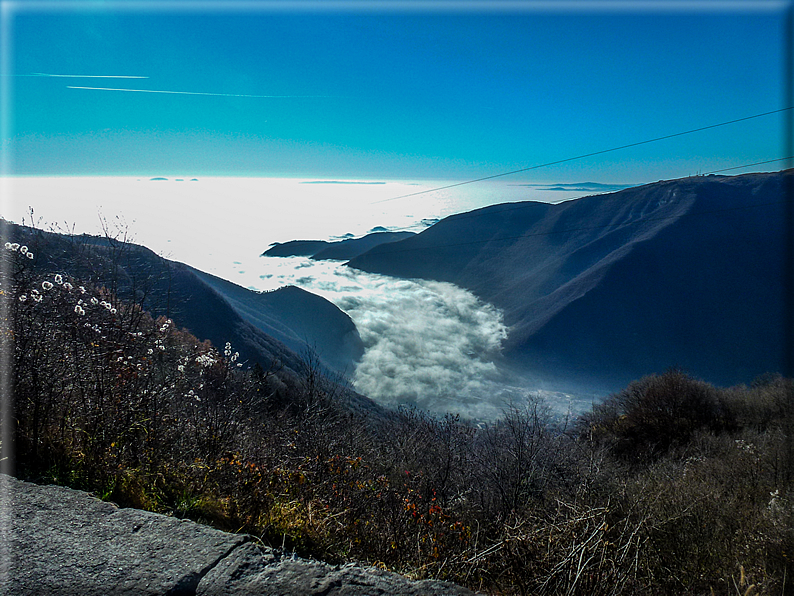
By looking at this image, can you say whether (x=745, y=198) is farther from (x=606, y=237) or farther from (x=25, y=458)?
(x=25, y=458)

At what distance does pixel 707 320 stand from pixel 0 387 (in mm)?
74463

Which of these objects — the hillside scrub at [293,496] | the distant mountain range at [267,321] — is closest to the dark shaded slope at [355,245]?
the distant mountain range at [267,321]

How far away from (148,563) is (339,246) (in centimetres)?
11576

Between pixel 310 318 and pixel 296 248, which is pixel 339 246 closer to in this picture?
pixel 296 248

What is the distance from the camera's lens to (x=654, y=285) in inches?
2623

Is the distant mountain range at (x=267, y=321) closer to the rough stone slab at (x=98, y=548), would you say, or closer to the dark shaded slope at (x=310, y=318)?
the dark shaded slope at (x=310, y=318)

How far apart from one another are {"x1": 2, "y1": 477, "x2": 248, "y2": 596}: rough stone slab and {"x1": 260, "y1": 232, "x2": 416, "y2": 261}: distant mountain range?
285 ft

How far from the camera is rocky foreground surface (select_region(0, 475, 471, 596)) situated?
5.47ft

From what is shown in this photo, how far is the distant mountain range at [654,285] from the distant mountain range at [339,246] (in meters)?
A: 30.6

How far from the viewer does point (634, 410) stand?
64.5 ft

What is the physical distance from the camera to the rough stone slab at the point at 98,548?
167cm

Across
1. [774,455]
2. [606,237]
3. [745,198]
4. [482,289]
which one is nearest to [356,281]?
[482,289]

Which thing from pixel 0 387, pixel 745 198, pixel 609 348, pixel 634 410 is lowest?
pixel 609 348

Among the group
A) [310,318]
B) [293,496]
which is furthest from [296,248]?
[293,496]
